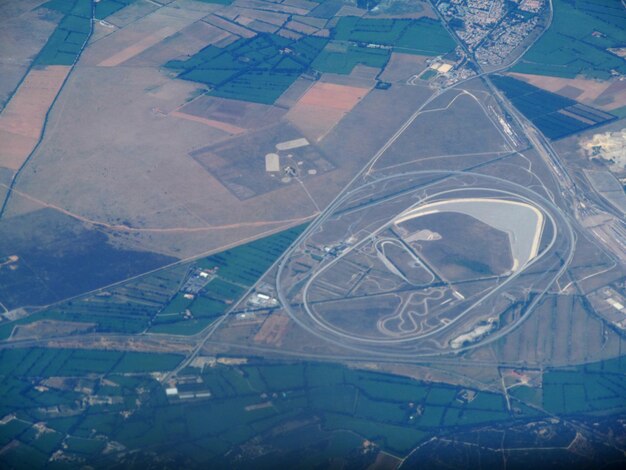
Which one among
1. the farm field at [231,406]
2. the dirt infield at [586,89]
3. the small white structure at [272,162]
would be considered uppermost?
the small white structure at [272,162]

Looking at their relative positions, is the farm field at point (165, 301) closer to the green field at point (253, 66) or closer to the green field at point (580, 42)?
the green field at point (253, 66)

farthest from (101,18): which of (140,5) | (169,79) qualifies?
(169,79)

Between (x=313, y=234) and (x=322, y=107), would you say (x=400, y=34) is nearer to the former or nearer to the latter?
(x=322, y=107)

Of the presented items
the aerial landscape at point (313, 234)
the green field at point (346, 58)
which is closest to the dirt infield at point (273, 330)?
the aerial landscape at point (313, 234)

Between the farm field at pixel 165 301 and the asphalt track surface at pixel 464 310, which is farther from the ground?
the farm field at pixel 165 301

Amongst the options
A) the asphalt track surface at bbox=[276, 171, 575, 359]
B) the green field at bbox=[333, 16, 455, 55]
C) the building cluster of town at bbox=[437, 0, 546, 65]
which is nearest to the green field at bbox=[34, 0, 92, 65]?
the green field at bbox=[333, 16, 455, 55]

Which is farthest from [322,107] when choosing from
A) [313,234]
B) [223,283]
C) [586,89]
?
[586,89]

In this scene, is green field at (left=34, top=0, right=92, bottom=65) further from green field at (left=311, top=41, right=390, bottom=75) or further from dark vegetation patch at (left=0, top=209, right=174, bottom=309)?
dark vegetation patch at (left=0, top=209, right=174, bottom=309)
